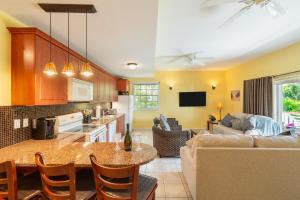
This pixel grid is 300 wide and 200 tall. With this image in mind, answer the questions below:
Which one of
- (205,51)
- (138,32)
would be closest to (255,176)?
(138,32)

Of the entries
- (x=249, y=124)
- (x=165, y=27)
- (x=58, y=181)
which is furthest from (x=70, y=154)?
(x=249, y=124)

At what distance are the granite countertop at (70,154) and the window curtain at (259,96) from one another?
4530 millimetres

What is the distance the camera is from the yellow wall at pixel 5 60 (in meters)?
2.15

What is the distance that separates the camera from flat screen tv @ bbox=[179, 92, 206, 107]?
8.72 metres

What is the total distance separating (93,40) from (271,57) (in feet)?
15.8

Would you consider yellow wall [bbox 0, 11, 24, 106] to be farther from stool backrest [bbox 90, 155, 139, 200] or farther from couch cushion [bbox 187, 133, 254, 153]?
couch cushion [bbox 187, 133, 254, 153]

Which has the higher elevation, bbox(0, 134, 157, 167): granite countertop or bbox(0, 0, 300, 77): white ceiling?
bbox(0, 0, 300, 77): white ceiling

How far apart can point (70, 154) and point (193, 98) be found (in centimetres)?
721

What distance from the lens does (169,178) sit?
3588 millimetres

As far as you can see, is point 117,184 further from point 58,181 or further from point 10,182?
point 10,182

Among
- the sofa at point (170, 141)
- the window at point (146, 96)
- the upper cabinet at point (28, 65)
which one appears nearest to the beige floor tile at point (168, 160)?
the sofa at point (170, 141)

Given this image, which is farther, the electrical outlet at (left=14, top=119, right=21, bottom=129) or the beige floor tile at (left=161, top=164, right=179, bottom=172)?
the beige floor tile at (left=161, top=164, right=179, bottom=172)

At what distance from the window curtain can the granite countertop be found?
14.9ft

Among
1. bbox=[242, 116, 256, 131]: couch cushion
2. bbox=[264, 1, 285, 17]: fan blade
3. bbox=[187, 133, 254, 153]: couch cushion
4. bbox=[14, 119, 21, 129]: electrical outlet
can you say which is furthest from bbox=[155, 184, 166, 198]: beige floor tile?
bbox=[242, 116, 256, 131]: couch cushion
